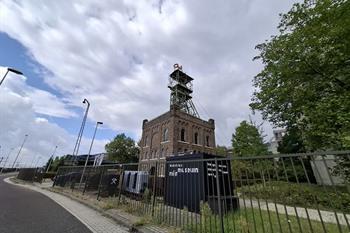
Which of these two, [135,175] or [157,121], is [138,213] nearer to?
[135,175]

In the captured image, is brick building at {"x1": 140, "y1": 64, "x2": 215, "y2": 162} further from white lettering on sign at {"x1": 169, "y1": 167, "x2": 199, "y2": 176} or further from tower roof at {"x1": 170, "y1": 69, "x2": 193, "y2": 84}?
white lettering on sign at {"x1": 169, "y1": 167, "x2": 199, "y2": 176}

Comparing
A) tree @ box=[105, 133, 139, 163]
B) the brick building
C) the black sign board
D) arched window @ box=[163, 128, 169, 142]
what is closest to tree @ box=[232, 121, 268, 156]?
the brick building

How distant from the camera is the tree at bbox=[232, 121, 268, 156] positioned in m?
23.9

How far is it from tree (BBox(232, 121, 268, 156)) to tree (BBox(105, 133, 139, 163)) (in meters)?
35.3

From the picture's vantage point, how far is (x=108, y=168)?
10789 mm

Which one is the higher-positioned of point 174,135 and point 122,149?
point 122,149

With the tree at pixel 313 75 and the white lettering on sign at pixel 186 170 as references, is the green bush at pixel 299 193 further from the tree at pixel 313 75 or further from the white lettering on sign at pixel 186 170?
the tree at pixel 313 75

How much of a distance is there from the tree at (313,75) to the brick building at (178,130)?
20.5 metres

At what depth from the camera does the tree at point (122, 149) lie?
2089 inches

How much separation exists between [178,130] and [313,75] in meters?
23.7

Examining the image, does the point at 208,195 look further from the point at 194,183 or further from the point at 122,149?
the point at 122,149

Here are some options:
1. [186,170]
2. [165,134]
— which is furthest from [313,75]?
[165,134]

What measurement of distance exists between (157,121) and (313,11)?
1163 inches

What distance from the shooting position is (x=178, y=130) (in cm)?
3369
